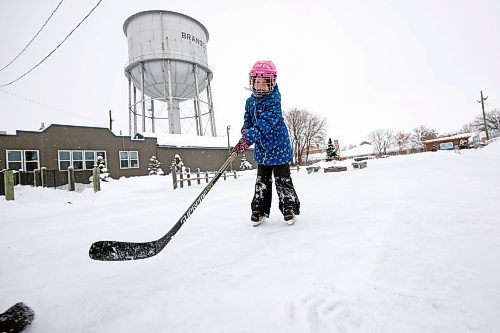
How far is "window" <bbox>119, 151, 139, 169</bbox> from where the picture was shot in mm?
20161

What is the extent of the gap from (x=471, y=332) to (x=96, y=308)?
1.59 m

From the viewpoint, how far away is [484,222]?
211 centimetres

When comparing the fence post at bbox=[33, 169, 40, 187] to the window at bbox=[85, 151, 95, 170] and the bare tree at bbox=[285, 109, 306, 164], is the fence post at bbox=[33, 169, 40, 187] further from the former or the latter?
the bare tree at bbox=[285, 109, 306, 164]

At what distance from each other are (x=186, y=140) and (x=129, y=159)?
256 inches

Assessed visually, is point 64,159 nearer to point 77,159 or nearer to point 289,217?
point 77,159

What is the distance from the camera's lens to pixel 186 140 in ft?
84.7

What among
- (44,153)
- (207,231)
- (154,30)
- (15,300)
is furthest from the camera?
(154,30)

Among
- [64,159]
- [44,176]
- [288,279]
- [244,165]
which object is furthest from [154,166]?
[288,279]

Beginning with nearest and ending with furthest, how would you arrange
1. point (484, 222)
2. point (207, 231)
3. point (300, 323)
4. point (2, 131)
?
point (300, 323) → point (484, 222) → point (207, 231) → point (2, 131)

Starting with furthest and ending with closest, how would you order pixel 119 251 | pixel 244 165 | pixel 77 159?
pixel 244 165
pixel 77 159
pixel 119 251

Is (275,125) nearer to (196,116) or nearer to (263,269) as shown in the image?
(263,269)

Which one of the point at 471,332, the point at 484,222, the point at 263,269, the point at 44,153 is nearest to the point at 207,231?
the point at 263,269

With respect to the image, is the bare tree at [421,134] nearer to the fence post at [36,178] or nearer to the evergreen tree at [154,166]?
the evergreen tree at [154,166]

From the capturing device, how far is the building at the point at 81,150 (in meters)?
15.8
